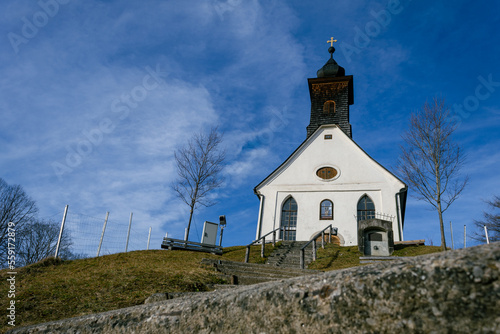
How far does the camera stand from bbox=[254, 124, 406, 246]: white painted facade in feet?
70.2

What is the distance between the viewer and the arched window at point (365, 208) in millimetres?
21469

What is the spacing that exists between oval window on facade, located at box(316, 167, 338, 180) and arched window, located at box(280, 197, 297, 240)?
255cm

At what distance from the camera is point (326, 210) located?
2238 centimetres

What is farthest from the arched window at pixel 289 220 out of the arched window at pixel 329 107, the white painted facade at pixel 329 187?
the arched window at pixel 329 107

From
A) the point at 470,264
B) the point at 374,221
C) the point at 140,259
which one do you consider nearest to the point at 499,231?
the point at 374,221

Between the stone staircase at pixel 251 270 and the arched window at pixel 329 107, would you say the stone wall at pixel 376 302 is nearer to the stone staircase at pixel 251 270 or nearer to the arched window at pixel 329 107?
the stone staircase at pixel 251 270

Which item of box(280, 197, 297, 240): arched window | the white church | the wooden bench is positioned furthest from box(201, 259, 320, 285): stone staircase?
box(280, 197, 297, 240): arched window

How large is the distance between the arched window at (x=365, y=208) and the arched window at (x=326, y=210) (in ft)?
5.70

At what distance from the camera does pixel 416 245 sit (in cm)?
1806

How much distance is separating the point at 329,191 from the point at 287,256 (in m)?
7.18

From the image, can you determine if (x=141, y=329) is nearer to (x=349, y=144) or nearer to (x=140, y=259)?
(x=140, y=259)

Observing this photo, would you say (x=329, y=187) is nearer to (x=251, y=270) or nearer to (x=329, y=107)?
(x=329, y=107)

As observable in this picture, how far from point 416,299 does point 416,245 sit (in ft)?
61.0

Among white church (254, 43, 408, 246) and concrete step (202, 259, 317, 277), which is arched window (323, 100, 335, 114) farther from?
concrete step (202, 259, 317, 277)
